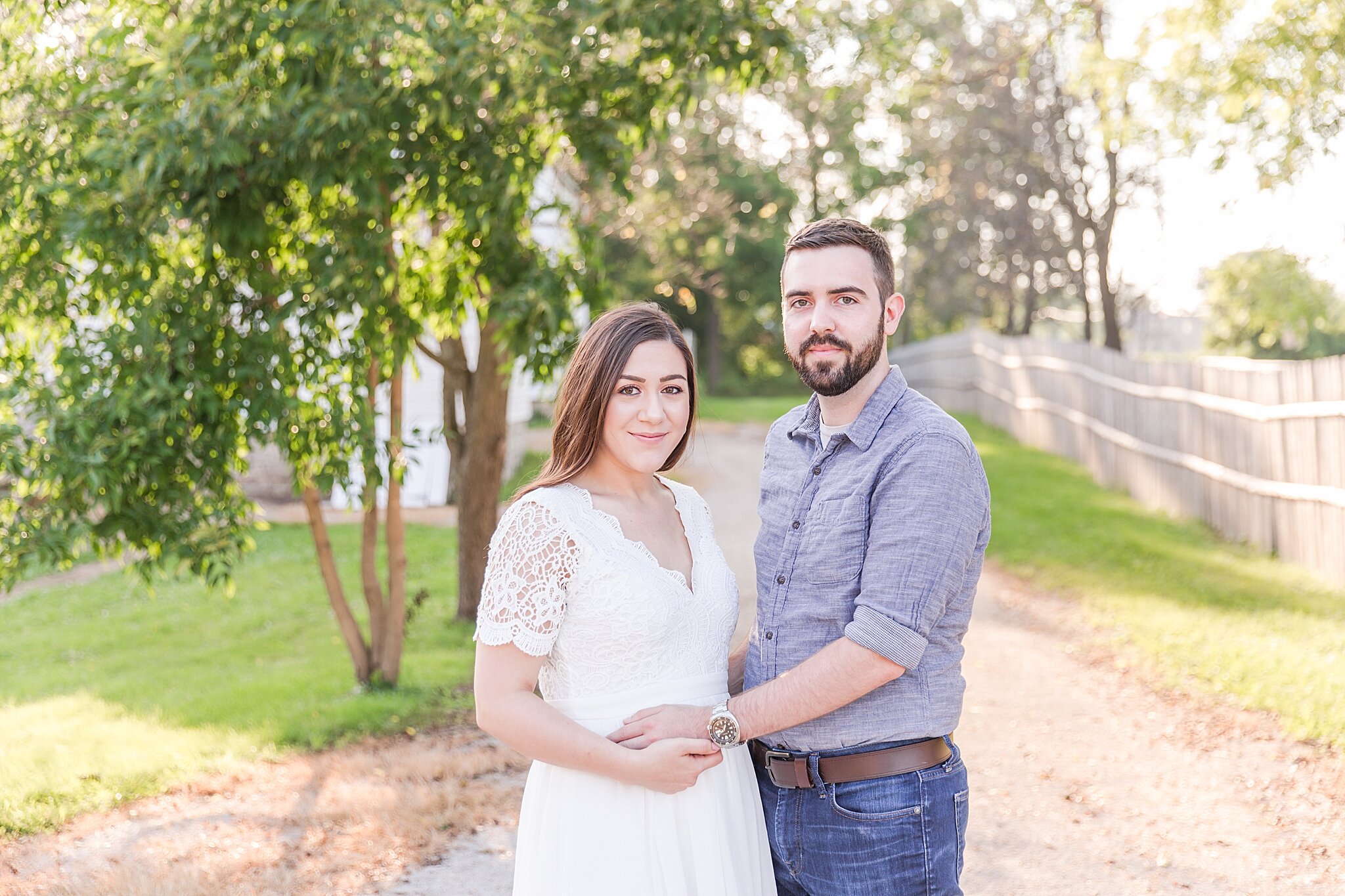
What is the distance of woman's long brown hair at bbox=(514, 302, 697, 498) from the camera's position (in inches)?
101

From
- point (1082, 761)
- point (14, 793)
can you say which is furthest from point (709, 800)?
point (14, 793)

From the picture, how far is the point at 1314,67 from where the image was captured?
902cm

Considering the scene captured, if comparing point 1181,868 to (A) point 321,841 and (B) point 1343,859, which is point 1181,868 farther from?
(A) point 321,841

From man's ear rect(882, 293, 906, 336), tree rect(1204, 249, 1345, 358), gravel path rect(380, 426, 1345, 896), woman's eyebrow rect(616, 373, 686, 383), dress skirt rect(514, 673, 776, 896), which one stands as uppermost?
tree rect(1204, 249, 1345, 358)

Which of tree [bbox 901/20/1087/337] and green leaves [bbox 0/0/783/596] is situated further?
tree [bbox 901/20/1087/337]

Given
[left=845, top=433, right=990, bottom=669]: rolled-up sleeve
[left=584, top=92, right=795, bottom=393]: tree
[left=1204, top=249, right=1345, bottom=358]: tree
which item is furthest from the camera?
Answer: [left=1204, top=249, right=1345, bottom=358]: tree

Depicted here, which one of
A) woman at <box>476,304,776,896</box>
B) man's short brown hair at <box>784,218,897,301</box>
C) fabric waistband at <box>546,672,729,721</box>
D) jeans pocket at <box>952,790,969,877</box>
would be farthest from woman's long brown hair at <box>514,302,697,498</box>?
jeans pocket at <box>952,790,969,877</box>

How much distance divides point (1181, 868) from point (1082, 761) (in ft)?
4.32

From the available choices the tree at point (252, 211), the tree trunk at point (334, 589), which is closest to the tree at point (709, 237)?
the tree at point (252, 211)

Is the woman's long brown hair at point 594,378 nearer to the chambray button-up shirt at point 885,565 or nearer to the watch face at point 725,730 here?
the chambray button-up shirt at point 885,565

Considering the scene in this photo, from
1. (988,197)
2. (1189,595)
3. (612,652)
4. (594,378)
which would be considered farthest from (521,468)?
(988,197)

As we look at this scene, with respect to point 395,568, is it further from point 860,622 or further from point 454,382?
point 860,622

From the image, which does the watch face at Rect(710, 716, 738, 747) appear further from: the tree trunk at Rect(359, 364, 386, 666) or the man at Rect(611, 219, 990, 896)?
the tree trunk at Rect(359, 364, 386, 666)

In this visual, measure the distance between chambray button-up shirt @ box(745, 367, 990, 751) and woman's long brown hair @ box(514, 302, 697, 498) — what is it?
0.45 m
